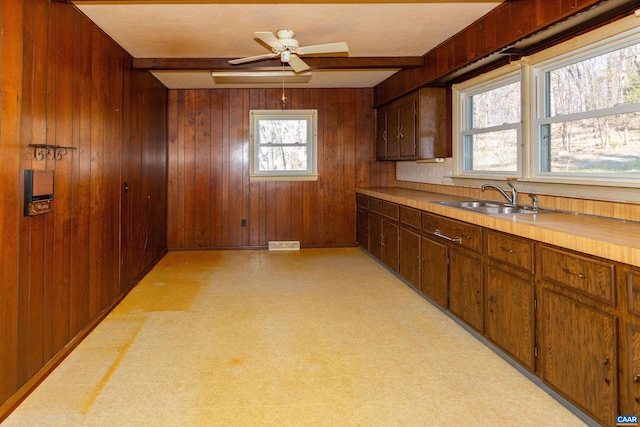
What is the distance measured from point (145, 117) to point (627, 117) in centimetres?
463

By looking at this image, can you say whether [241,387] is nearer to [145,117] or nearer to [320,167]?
[145,117]

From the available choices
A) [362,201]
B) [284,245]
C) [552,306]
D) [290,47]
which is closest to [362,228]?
[362,201]

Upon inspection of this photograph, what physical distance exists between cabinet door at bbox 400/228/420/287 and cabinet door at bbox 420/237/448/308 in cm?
14

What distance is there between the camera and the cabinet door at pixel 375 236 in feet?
17.0

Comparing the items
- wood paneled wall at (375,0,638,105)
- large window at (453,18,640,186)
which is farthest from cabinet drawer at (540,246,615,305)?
wood paneled wall at (375,0,638,105)

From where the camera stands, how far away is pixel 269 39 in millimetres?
3129

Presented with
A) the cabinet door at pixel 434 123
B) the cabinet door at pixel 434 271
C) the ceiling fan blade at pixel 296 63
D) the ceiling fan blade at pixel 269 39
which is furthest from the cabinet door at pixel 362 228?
the ceiling fan blade at pixel 269 39

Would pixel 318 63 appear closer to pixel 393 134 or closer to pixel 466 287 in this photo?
pixel 393 134

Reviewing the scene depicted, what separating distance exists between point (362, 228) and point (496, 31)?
339 centimetres

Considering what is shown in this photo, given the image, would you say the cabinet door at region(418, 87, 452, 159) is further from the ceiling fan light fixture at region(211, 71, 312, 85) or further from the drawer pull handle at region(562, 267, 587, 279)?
the drawer pull handle at region(562, 267, 587, 279)

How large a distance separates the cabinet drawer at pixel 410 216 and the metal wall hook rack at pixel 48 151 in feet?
9.38

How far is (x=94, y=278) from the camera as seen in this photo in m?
3.29

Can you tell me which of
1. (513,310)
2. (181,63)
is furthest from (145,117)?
(513,310)

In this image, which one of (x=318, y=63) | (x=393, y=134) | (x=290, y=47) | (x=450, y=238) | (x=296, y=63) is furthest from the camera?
(x=393, y=134)
